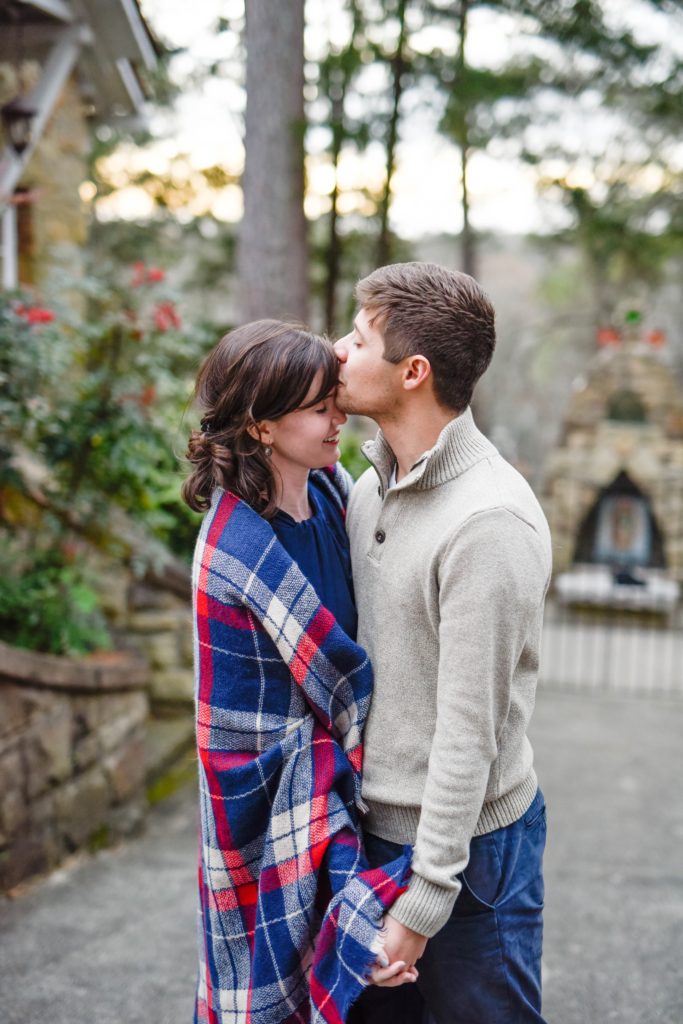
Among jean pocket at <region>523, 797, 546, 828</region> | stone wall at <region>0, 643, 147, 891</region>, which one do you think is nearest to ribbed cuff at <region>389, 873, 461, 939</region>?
jean pocket at <region>523, 797, 546, 828</region>

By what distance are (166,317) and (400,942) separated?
2.93 m

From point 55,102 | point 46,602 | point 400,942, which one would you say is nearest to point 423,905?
point 400,942

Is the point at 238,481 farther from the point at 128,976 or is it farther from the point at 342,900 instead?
the point at 128,976

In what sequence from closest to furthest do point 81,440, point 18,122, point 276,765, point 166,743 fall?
1. point 276,765
2. point 81,440
3. point 166,743
4. point 18,122

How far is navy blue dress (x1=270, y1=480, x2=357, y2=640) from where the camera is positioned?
170cm

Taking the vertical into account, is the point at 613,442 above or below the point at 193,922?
above

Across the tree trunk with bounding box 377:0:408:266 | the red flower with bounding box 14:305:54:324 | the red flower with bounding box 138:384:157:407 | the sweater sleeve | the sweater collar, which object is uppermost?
the tree trunk with bounding box 377:0:408:266

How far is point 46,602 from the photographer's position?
12.2ft

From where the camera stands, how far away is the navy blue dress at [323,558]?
66.9 inches

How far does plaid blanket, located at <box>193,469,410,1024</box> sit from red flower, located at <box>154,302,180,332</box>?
7.90ft

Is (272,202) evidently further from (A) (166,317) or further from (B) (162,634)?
(B) (162,634)

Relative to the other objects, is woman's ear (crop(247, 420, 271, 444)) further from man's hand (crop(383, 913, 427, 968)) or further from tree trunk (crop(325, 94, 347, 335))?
tree trunk (crop(325, 94, 347, 335))

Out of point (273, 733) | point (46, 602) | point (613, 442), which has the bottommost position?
point (46, 602)

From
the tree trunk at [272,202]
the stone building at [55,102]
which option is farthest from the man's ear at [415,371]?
the stone building at [55,102]
